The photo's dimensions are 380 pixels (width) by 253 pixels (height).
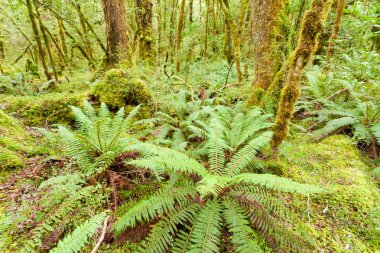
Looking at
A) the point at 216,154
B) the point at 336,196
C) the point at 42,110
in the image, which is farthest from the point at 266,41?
the point at 42,110

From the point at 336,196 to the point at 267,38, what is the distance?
10.1 ft

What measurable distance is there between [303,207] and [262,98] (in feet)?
7.55

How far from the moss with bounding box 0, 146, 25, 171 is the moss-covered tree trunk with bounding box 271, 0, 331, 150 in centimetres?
331

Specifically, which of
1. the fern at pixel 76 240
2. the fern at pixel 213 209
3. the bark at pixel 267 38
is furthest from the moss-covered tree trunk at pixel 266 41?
the fern at pixel 76 240

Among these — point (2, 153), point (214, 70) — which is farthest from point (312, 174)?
point (214, 70)

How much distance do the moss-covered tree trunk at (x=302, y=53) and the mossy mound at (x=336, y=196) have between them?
0.64 meters

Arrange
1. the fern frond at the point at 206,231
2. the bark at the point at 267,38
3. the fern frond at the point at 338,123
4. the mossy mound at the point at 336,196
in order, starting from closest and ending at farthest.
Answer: the fern frond at the point at 206,231, the mossy mound at the point at 336,196, the fern frond at the point at 338,123, the bark at the point at 267,38

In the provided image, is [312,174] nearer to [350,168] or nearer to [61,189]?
[350,168]

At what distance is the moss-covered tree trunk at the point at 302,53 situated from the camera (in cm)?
245

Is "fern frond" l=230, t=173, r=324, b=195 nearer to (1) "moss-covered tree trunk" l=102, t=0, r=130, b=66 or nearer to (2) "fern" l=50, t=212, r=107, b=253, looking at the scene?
(2) "fern" l=50, t=212, r=107, b=253

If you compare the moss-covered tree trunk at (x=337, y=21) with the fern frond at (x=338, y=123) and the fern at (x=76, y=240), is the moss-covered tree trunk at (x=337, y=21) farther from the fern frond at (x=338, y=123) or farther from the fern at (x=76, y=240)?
the fern at (x=76, y=240)

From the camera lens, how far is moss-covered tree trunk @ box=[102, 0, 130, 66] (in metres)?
5.38

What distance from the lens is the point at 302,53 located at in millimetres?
2549

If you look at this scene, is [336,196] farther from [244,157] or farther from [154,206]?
[154,206]
